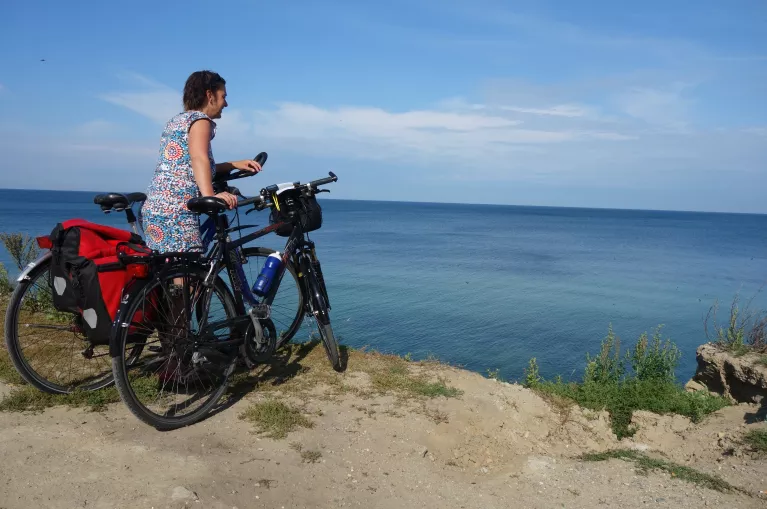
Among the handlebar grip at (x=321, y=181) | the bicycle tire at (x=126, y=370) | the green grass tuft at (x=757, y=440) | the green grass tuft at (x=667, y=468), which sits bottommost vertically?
the green grass tuft at (x=667, y=468)

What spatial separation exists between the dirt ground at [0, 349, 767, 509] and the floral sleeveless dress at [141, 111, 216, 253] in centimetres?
139

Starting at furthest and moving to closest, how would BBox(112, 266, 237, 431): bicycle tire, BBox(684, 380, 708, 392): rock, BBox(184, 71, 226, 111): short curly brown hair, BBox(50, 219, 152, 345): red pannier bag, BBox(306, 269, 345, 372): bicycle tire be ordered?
1. BBox(684, 380, 708, 392): rock
2. BBox(306, 269, 345, 372): bicycle tire
3. BBox(184, 71, 226, 111): short curly brown hair
4. BBox(50, 219, 152, 345): red pannier bag
5. BBox(112, 266, 237, 431): bicycle tire

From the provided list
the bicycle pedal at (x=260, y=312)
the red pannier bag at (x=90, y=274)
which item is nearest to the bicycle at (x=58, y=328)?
the red pannier bag at (x=90, y=274)

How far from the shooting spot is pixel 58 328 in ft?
14.8

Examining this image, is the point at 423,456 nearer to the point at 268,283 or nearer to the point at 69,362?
the point at 268,283

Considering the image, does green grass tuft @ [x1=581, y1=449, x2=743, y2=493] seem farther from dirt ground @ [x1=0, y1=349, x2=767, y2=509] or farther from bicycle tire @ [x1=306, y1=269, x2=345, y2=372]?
bicycle tire @ [x1=306, y1=269, x2=345, y2=372]

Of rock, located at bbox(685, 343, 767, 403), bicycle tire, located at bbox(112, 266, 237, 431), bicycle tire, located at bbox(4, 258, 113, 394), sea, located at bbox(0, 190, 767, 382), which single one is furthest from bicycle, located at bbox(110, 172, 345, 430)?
rock, located at bbox(685, 343, 767, 403)

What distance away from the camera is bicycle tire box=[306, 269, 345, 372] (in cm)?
565

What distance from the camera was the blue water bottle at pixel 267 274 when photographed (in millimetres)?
5102

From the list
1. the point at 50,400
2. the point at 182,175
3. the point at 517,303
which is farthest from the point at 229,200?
the point at 517,303

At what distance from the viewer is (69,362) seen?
17.4ft

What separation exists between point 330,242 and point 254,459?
34.9 metres

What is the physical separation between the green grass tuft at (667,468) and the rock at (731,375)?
2.71 m

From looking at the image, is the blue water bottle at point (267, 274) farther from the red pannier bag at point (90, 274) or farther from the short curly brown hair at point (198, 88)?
the short curly brown hair at point (198, 88)
